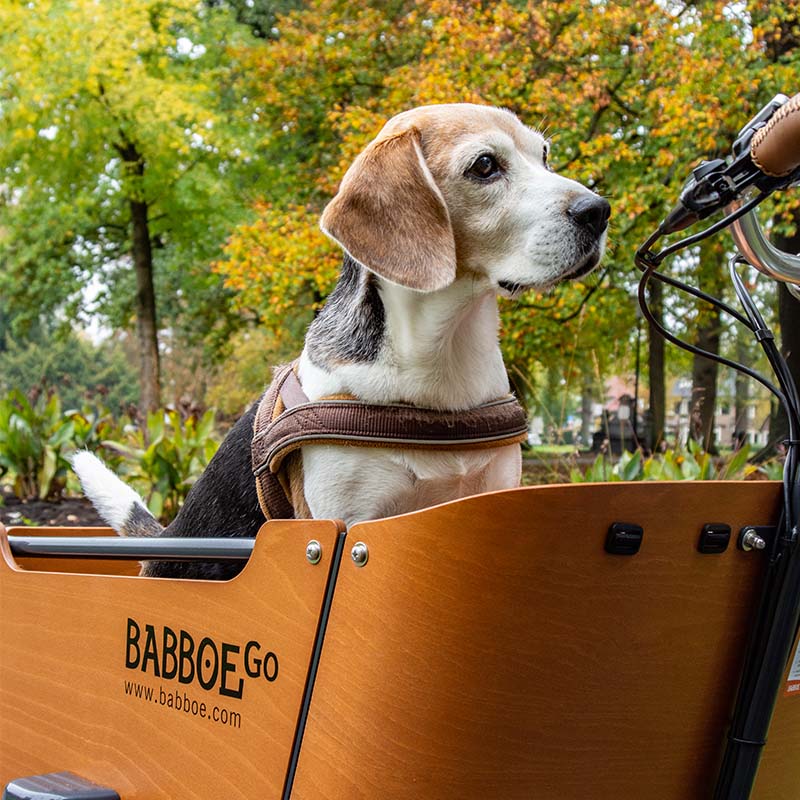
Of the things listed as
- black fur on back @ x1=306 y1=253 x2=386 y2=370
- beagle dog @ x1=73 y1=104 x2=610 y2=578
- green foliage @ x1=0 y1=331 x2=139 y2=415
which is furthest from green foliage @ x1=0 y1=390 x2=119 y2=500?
green foliage @ x1=0 y1=331 x2=139 y2=415

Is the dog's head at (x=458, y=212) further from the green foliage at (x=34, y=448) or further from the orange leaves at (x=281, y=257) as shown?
the orange leaves at (x=281, y=257)

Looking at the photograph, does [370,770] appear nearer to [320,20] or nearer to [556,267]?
[556,267]

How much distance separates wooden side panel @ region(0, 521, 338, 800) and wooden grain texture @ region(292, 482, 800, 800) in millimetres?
147

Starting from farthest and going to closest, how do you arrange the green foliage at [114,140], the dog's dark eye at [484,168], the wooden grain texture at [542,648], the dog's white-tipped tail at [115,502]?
the green foliage at [114,140], the dog's white-tipped tail at [115,502], the dog's dark eye at [484,168], the wooden grain texture at [542,648]

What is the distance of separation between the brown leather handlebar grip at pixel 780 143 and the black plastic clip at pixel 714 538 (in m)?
0.50

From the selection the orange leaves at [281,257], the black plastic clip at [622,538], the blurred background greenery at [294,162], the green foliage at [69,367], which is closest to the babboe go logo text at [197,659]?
the black plastic clip at [622,538]

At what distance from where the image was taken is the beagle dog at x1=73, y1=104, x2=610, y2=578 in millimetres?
1985

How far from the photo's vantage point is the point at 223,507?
236 cm

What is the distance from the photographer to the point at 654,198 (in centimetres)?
1084

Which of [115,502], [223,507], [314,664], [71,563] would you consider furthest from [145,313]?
[314,664]

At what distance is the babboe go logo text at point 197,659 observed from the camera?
1597mm

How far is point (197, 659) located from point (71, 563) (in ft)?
2.89

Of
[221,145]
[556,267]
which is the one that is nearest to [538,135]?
[556,267]

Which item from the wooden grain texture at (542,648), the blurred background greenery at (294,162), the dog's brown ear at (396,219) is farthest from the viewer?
the blurred background greenery at (294,162)
